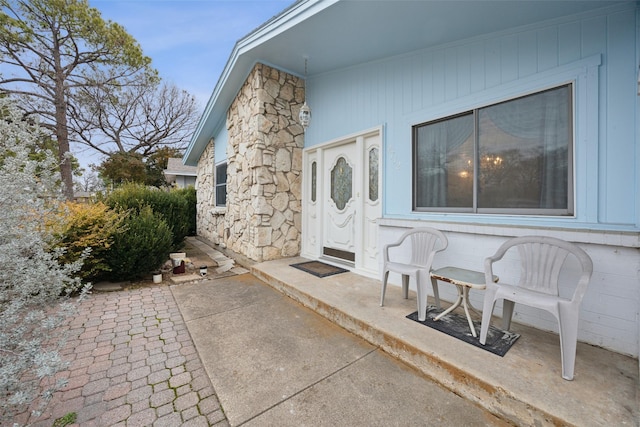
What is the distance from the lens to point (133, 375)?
1989 millimetres

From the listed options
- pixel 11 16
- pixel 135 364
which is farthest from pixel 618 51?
pixel 11 16

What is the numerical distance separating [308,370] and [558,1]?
3.65 m

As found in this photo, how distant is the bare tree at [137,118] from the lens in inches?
537

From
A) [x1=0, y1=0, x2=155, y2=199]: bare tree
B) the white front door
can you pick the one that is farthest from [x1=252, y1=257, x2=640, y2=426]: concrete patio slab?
[x1=0, y1=0, x2=155, y2=199]: bare tree

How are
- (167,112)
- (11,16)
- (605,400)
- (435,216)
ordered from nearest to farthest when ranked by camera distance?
(605,400) → (435,216) → (11,16) → (167,112)

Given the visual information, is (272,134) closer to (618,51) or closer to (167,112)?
(618,51)

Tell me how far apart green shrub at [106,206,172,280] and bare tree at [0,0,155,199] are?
7542 mm

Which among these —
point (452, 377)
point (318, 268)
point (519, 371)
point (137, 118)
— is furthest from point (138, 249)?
point (137, 118)

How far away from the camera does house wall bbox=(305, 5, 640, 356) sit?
1.96m

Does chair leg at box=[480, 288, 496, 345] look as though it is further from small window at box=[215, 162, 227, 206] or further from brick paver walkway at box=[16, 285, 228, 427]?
small window at box=[215, 162, 227, 206]

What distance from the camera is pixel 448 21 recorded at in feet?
8.86

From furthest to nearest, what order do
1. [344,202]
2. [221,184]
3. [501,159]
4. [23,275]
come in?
[221,184], [344,202], [501,159], [23,275]

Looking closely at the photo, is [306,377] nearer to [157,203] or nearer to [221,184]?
[221,184]

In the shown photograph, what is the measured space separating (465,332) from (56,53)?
16.0m
